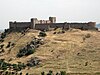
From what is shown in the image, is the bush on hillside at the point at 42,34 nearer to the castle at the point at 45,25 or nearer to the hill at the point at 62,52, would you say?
the hill at the point at 62,52

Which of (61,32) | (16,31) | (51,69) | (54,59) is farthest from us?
(16,31)

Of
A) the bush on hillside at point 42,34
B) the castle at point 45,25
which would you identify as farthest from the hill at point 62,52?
the castle at point 45,25

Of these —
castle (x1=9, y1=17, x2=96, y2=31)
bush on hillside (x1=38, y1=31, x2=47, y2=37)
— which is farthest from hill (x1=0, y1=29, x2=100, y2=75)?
castle (x1=9, y1=17, x2=96, y2=31)

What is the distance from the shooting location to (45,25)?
14188 cm

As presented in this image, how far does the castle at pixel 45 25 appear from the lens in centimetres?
13750

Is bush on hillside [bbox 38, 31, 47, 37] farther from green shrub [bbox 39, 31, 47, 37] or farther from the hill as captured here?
the hill

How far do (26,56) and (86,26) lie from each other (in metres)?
27.1

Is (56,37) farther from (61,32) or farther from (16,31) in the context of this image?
(16,31)

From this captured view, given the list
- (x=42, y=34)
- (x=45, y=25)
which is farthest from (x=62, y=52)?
(x=45, y=25)

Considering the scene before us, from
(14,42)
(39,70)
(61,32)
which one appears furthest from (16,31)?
(39,70)

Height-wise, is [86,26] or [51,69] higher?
[86,26]

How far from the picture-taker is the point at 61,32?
13700cm

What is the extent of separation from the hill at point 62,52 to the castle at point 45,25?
2858mm

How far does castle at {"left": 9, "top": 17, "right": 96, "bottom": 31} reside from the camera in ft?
451
